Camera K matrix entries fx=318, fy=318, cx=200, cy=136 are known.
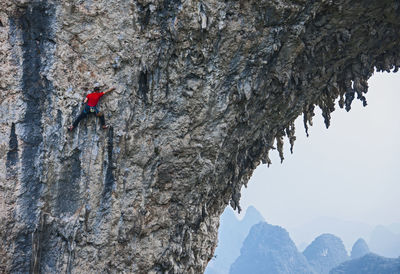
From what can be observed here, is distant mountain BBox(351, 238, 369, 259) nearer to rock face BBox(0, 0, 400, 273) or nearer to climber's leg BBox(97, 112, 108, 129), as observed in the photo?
rock face BBox(0, 0, 400, 273)

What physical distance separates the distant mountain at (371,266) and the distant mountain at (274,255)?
5641cm

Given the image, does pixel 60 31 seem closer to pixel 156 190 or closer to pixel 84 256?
pixel 156 190

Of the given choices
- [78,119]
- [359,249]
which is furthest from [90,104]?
[359,249]

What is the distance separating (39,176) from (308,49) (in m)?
11.1

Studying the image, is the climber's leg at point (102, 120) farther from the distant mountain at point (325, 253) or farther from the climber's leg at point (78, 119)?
the distant mountain at point (325, 253)

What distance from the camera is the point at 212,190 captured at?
1412 cm

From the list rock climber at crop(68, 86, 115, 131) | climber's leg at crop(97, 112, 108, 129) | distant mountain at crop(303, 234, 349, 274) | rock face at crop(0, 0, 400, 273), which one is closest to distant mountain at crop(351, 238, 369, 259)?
distant mountain at crop(303, 234, 349, 274)

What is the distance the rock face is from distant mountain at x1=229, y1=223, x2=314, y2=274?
587ft

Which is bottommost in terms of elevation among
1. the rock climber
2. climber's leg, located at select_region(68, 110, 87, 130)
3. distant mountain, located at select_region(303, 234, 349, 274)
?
climber's leg, located at select_region(68, 110, 87, 130)

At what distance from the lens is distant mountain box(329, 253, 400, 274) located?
100600mm

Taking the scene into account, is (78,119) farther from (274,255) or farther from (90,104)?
(274,255)

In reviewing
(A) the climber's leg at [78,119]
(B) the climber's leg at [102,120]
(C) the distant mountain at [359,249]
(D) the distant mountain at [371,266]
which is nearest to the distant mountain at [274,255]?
(C) the distant mountain at [359,249]

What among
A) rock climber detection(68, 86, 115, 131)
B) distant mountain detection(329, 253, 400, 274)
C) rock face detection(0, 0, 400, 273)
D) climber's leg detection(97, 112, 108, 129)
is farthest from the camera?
distant mountain detection(329, 253, 400, 274)

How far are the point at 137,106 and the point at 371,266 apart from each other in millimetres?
123935
